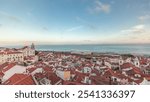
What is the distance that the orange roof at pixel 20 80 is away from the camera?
84.4 inches

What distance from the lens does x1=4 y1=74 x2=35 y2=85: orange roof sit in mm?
2145

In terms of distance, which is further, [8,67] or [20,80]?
[8,67]

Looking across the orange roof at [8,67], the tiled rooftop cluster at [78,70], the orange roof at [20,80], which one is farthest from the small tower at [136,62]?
the orange roof at [8,67]

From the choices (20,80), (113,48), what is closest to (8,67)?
(20,80)

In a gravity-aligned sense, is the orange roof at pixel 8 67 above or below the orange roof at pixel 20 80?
above

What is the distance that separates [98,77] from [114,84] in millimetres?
201

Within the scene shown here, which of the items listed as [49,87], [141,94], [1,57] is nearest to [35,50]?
[1,57]

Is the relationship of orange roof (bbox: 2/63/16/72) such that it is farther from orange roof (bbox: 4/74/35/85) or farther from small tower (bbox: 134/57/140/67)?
small tower (bbox: 134/57/140/67)

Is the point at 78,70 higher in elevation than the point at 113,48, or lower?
lower

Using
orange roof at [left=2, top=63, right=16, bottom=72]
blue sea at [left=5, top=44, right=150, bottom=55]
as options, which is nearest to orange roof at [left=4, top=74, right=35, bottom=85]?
orange roof at [left=2, top=63, right=16, bottom=72]

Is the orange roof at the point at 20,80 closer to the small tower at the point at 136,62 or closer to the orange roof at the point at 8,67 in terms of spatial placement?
the orange roof at the point at 8,67

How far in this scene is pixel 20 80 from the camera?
7.15 feet

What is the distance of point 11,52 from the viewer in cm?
242

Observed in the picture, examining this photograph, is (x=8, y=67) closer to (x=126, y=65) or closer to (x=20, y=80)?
(x=20, y=80)
